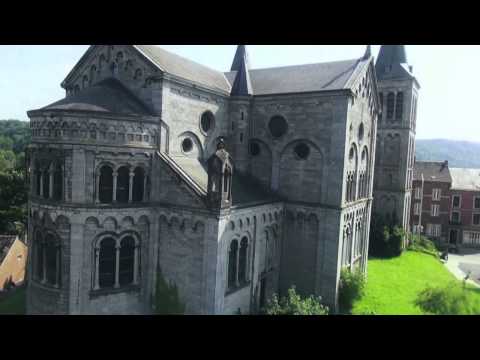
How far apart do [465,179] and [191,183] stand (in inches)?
2495

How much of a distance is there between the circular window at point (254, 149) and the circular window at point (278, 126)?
1801 millimetres

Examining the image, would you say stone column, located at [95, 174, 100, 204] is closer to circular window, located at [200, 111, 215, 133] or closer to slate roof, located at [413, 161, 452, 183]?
circular window, located at [200, 111, 215, 133]

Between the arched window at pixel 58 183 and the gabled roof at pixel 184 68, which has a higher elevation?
the gabled roof at pixel 184 68

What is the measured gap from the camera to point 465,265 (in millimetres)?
Answer: 50125

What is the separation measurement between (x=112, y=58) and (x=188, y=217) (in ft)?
42.7

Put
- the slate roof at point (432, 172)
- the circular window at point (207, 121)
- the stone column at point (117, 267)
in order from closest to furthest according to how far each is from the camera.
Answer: the stone column at point (117, 267) < the circular window at point (207, 121) < the slate roof at point (432, 172)

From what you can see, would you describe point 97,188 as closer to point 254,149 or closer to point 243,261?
point 243,261

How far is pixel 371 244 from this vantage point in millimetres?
47875

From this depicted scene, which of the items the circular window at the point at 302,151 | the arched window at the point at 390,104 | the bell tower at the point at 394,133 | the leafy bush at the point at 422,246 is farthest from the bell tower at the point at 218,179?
the leafy bush at the point at 422,246

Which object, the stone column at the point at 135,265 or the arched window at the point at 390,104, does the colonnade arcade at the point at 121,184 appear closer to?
the stone column at the point at 135,265

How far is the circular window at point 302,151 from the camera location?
29094 mm

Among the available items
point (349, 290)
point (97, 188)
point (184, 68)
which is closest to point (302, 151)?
point (184, 68)

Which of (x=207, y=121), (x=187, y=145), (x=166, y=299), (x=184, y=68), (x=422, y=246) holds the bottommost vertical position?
(x=422, y=246)

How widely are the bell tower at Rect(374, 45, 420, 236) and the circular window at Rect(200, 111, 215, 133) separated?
32597 mm
